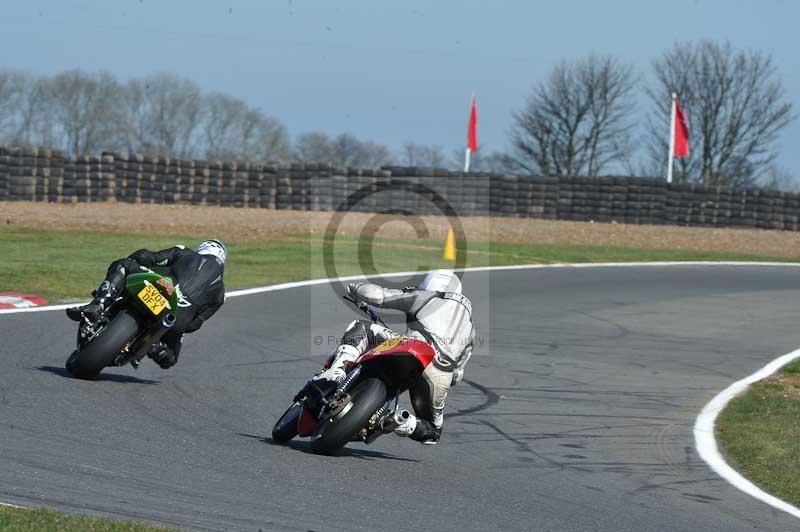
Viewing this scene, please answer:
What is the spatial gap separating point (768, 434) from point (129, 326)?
196 inches

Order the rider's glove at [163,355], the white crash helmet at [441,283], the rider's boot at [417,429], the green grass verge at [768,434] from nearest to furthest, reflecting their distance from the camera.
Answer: the rider's boot at [417,429] → the white crash helmet at [441,283] → the green grass verge at [768,434] → the rider's glove at [163,355]

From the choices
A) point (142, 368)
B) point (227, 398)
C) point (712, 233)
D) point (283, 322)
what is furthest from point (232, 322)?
point (712, 233)

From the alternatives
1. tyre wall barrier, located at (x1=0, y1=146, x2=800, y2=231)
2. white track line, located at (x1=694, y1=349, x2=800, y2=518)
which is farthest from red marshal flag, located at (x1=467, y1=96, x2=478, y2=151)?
white track line, located at (x1=694, y1=349, x2=800, y2=518)

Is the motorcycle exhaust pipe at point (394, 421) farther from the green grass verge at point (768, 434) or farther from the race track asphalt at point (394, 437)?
the green grass verge at point (768, 434)

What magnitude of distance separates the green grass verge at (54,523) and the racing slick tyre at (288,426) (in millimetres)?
2495

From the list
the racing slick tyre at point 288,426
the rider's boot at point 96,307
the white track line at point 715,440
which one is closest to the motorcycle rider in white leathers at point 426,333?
the racing slick tyre at point 288,426

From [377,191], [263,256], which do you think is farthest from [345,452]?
[377,191]

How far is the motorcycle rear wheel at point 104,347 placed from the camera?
9398mm

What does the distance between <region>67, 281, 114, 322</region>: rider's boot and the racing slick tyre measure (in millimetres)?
2178

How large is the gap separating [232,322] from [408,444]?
551 centimetres

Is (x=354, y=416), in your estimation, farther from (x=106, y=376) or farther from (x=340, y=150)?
(x=340, y=150)

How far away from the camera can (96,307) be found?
9.60 metres

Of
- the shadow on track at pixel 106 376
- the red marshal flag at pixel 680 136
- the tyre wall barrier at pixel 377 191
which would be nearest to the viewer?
the shadow on track at pixel 106 376

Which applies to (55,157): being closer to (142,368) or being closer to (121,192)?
(121,192)
